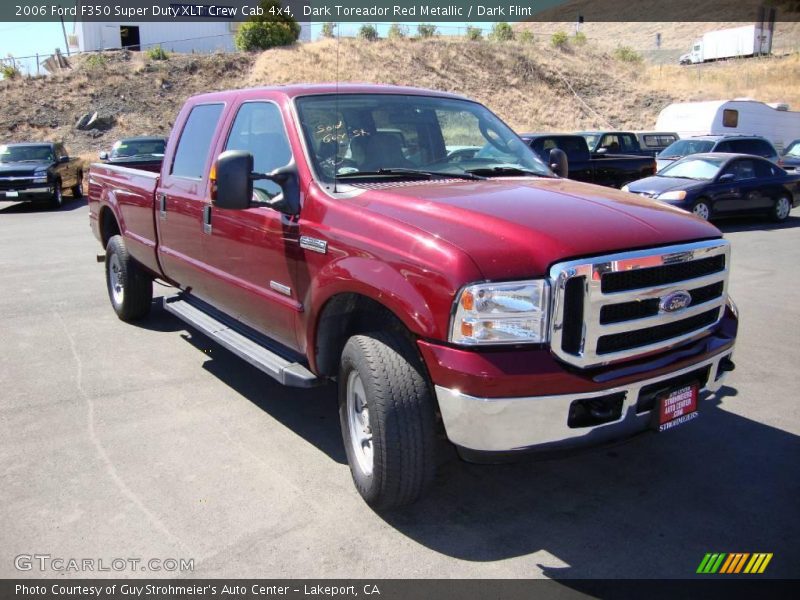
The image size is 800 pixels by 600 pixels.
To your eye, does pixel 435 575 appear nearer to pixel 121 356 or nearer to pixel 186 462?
pixel 186 462

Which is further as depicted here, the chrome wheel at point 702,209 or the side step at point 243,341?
the chrome wheel at point 702,209

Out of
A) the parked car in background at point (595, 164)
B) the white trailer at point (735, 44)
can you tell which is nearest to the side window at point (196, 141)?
the parked car in background at point (595, 164)

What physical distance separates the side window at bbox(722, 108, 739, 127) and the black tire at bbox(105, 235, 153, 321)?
22.0 metres

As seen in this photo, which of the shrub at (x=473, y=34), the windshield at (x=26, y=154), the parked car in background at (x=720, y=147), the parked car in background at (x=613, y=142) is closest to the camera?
the parked car in background at (x=720, y=147)

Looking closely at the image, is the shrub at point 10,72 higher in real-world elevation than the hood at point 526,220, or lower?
higher

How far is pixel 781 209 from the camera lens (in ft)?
49.0

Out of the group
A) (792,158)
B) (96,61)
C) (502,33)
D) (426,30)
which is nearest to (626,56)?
(502,33)

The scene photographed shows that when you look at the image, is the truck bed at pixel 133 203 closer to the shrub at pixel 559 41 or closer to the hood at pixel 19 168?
the hood at pixel 19 168

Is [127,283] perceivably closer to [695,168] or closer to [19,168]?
[695,168]

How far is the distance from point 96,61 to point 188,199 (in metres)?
38.3

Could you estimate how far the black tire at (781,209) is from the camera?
1480cm

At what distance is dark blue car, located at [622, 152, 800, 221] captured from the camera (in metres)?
13.4

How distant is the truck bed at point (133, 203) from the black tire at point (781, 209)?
1304 centimetres

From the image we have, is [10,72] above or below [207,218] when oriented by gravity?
above
